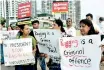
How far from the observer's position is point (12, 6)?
25.3m

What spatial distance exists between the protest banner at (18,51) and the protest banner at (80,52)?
1391mm

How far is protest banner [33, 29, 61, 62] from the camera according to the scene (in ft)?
25.8

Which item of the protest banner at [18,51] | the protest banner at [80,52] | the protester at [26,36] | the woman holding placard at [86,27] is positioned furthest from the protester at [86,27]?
the protest banner at [18,51]

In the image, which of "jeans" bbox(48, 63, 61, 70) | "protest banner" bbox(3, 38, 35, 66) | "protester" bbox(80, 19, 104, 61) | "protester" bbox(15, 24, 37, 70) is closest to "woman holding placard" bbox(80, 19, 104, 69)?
"protester" bbox(80, 19, 104, 61)

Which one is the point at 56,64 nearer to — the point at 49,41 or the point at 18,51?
the point at 49,41

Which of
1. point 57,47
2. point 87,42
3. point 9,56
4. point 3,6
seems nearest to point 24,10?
point 9,56

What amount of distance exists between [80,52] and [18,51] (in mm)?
2198

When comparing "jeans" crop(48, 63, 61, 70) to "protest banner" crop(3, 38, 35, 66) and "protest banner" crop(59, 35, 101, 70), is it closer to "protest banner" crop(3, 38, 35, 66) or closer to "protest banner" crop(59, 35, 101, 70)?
"protest banner" crop(59, 35, 101, 70)

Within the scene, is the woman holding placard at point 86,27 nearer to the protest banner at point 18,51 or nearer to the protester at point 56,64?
the protester at point 56,64

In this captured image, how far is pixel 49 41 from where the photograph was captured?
318 inches

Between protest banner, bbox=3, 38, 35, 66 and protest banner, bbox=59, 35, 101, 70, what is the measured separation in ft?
4.56

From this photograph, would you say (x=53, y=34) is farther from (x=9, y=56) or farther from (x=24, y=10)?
(x=24, y=10)

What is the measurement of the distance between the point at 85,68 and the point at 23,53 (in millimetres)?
2236

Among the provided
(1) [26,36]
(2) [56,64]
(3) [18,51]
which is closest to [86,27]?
(2) [56,64]
